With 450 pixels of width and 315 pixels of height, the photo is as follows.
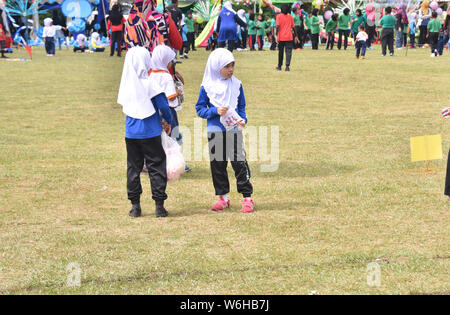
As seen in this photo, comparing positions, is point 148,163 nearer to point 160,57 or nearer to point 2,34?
point 160,57

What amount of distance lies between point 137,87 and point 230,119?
35.7 inches

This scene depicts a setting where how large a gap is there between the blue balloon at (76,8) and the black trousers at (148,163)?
113ft

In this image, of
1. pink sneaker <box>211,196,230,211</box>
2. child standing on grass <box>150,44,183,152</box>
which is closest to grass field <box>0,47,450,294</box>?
pink sneaker <box>211,196,230,211</box>

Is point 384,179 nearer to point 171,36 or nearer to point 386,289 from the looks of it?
point 171,36

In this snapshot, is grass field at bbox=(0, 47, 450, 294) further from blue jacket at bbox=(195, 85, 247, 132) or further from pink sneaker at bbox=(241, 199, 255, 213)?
blue jacket at bbox=(195, 85, 247, 132)

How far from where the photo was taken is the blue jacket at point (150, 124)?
6.20 meters

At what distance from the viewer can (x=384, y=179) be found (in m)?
7.80

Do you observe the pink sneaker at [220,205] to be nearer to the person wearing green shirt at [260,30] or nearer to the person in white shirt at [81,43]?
the person in white shirt at [81,43]

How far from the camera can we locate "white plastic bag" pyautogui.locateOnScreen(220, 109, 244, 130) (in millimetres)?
6355

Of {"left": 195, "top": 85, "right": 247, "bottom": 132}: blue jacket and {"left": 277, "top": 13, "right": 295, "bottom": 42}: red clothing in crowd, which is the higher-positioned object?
{"left": 277, "top": 13, "right": 295, "bottom": 42}: red clothing in crowd

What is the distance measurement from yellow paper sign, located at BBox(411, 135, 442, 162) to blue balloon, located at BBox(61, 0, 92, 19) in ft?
111

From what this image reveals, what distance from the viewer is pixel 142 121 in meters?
6.19

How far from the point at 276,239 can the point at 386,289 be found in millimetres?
1341

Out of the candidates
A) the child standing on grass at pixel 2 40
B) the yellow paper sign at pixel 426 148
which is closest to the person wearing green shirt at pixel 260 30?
the child standing on grass at pixel 2 40
